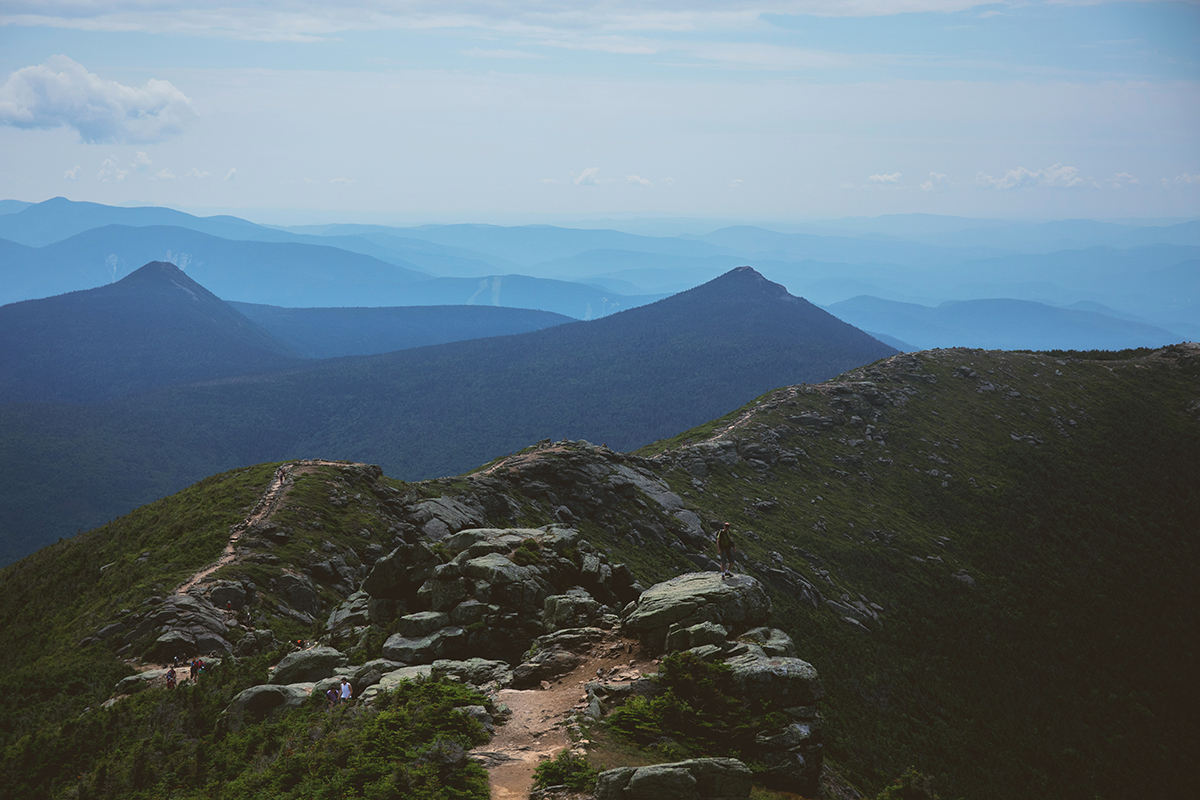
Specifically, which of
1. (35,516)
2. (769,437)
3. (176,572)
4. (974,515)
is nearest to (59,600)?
(176,572)

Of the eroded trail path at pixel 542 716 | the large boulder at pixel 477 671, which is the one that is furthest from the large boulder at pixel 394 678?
the eroded trail path at pixel 542 716

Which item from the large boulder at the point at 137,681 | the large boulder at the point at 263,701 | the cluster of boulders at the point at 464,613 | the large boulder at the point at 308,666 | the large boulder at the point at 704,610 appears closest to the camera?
the large boulder at the point at 263,701

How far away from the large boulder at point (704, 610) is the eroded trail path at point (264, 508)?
26.1 meters

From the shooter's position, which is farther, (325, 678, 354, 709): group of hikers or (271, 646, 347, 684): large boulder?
(271, 646, 347, 684): large boulder

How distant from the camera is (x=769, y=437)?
314 ft

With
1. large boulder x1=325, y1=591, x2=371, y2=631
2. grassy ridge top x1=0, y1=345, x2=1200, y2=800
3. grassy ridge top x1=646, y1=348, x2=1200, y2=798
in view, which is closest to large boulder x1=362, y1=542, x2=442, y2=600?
large boulder x1=325, y1=591, x2=371, y2=631

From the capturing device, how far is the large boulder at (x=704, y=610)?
25172 mm

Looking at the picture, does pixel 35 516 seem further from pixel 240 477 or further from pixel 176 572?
pixel 176 572

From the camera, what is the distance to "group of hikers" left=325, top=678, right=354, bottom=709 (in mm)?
23094

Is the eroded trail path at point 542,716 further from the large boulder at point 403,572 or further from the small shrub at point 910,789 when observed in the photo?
the large boulder at point 403,572

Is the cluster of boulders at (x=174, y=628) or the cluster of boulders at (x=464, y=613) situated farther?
the cluster of boulders at (x=174, y=628)

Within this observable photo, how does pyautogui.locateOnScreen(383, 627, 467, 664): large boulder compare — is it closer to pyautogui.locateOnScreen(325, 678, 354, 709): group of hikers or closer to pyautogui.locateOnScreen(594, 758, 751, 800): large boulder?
pyautogui.locateOnScreen(325, 678, 354, 709): group of hikers

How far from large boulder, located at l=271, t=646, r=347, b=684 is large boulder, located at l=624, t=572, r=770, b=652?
11.8 metres

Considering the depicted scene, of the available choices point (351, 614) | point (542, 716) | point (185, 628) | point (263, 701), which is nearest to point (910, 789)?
point (542, 716)
